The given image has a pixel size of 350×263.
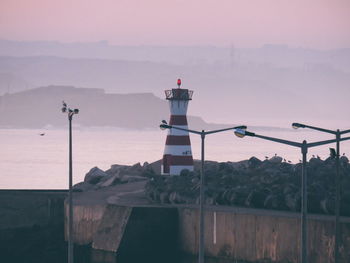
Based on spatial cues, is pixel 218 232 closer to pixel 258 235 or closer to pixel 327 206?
pixel 258 235

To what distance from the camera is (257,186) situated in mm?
61281

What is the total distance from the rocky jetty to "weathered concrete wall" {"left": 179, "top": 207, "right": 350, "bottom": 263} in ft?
6.31

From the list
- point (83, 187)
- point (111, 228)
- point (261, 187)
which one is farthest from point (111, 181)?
point (111, 228)

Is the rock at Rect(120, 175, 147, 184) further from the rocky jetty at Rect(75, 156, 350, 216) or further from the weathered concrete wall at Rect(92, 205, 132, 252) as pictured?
the weathered concrete wall at Rect(92, 205, 132, 252)

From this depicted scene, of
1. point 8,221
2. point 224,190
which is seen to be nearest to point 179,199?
point 224,190

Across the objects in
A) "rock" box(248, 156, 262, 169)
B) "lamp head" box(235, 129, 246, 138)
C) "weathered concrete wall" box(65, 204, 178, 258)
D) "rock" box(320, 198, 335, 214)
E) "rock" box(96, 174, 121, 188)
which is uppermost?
"lamp head" box(235, 129, 246, 138)

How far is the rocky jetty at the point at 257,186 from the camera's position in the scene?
55875 mm

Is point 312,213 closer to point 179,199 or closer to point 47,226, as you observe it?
point 179,199

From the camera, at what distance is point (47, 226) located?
6906 centimetres

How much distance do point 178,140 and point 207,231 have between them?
2104 cm

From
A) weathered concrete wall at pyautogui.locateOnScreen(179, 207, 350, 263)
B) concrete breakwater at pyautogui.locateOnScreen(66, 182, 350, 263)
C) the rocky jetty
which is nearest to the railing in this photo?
the rocky jetty

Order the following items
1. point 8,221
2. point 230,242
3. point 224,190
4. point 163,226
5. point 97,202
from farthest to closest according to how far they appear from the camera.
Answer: point 8,221 → point 97,202 → point 224,190 → point 163,226 → point 230,242

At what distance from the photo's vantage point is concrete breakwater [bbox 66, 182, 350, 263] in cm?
4803

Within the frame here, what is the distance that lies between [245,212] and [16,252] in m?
15.9
